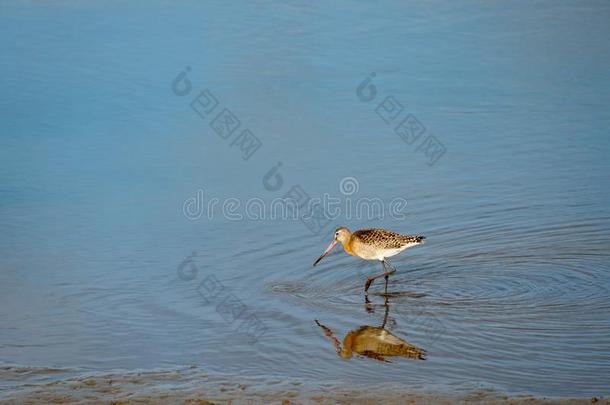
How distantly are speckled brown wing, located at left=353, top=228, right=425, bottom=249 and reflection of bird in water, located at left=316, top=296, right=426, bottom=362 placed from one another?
165cm

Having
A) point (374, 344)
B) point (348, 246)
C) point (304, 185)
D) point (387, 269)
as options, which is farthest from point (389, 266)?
point (374, 344)

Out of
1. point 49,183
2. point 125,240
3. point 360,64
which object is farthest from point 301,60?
point 125,240

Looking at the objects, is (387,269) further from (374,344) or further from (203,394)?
(203,394)

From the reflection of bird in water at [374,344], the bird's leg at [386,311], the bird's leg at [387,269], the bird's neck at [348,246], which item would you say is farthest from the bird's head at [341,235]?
the reflection of bird in water at [374,344]

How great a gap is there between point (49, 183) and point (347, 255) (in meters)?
4.37

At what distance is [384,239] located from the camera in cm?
1198

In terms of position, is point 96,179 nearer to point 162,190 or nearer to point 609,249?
point 162,190

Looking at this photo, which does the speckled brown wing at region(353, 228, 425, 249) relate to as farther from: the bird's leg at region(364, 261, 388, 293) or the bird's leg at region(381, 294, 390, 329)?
the bird's leg at region(381, 294, 390, 329)

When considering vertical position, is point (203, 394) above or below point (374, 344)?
below

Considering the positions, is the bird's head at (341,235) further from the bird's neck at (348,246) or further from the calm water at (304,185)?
the calm water at (304,185)

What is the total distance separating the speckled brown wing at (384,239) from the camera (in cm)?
1197

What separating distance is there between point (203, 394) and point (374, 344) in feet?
6.63

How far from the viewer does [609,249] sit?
12422mm

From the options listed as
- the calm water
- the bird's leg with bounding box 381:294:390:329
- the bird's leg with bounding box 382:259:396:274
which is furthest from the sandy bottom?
the bird's leg with bounding box 382:259:396:274
